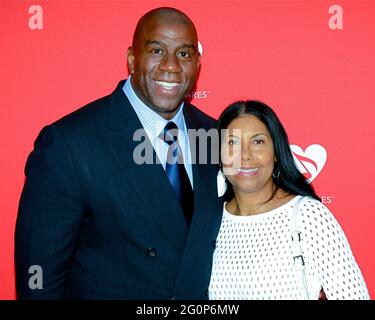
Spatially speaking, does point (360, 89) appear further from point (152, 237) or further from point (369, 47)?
point (152, 237)

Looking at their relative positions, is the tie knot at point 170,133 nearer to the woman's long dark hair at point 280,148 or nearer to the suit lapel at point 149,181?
the suit lapel at point 149,181

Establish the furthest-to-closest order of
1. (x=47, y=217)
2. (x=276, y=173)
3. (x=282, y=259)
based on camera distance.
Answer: (x=276, y=173) → (x=282, y=259) → (x=47, y=217)

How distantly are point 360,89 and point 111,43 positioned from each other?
1224 millimetres

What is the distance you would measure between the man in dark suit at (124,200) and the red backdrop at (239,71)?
20.0 inches

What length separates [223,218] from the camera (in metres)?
1.98

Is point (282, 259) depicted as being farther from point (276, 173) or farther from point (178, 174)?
point (178, 174)

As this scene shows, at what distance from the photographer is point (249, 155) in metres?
1.86

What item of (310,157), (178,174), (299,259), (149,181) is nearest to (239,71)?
(310,157)

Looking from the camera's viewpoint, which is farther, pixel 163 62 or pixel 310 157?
pixel 310 157

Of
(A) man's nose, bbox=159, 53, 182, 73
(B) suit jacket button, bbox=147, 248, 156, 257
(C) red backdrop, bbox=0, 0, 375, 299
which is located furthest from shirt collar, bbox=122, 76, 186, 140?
(C) red backdrop, bbox=0, 0, 375, 299

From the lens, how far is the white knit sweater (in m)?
1.68

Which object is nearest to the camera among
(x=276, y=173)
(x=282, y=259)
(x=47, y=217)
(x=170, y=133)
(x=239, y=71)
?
(x=47, y=217)

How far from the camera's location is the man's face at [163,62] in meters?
1.80

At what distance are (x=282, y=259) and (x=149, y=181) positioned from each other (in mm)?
553
